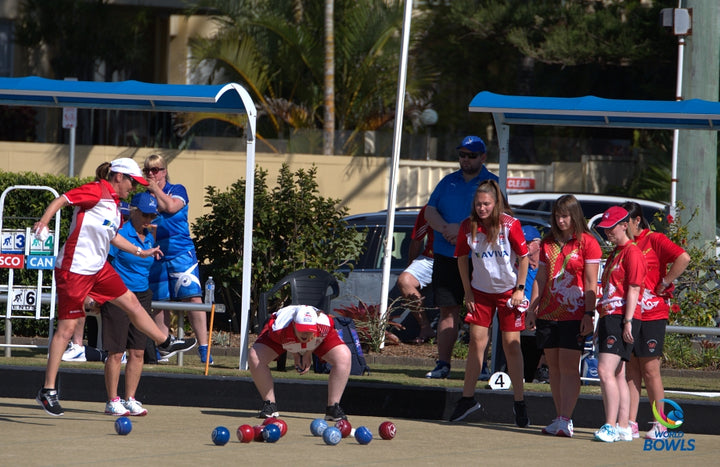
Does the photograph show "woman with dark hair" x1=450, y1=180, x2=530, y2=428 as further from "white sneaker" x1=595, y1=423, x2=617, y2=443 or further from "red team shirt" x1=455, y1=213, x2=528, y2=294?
"white sneaker" x1=595, y1=423, x2=617, y2=443

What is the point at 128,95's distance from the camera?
29.2 ft

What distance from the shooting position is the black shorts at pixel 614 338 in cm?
735

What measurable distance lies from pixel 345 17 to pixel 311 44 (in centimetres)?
83

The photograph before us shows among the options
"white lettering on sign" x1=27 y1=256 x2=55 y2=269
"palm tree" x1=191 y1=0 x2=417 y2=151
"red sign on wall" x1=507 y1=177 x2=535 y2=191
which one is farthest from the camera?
"red sign on wall" x1=507 y1=177 x2=535 y2=191

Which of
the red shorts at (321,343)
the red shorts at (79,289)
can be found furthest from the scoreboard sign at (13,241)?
the red shorts at (321,343)

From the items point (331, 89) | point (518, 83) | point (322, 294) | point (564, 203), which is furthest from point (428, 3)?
point (564, 203)

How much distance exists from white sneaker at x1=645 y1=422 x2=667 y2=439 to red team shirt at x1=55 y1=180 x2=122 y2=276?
3939 mm

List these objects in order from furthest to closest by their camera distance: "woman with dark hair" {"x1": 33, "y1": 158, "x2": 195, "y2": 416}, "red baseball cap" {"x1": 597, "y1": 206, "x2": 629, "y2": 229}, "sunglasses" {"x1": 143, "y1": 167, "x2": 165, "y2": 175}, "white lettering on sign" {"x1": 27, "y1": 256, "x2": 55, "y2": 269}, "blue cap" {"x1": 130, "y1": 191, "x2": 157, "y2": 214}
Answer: "white lettering on sign" {"x1": 27, "y1": 256, "x2": 55, "y2": 269} < "sunglasses" {"x1": 143, "y1": 167, "x2": 165, "y2": 175} < "blue cap" {"x1": 130, "y1": 191, "x2": 157, "y2": 214} < "woman with dark hair" {"x1": 33, "y1": 158, "x2": 195, "y2": 416} < "red baseball cap" {"x1": 597, "y1": 206, "x2": 629, "y2": 229}

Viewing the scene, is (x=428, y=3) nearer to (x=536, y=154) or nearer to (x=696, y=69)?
(x=536, y=154)

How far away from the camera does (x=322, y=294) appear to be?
9.78 m

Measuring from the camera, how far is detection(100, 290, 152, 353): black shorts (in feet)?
25.7

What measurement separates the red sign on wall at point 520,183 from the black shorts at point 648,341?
45.8 ft

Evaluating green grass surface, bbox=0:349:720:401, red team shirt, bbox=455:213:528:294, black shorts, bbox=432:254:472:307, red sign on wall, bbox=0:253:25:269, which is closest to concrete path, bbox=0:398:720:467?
green grass surface, bbox=0:349:720:401

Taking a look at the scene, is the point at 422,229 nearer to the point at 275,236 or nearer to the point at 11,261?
the point at 275,236
